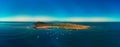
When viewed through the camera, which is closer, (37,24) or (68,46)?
(68,46)

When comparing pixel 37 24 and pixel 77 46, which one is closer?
pixel 77 46

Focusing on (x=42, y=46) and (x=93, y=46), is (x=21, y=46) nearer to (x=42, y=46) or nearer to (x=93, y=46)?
(x=42, y=46)

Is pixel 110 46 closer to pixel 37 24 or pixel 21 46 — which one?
pixel 21 46

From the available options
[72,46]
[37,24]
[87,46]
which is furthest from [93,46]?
[37,24]

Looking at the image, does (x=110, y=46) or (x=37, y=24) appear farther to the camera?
(x=37, y=24)

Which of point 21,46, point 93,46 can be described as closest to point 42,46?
point 21,46

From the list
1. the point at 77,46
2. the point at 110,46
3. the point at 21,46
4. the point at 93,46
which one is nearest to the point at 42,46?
the point at 21,46

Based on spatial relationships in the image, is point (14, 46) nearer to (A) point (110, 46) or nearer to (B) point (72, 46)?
(B) point (72, 46)
